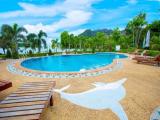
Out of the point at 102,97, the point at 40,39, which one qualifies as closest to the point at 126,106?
the point at 102,97

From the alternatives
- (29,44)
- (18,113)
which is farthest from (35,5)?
(18,113)

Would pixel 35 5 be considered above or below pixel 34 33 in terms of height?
above

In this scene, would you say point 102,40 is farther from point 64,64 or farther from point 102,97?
point 102,97

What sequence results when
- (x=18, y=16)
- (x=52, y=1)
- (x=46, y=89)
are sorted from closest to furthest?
(x=46, y=89), (x=52, y=1), (x=18, y=16)

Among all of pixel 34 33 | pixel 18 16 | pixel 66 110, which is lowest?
pixel 66 110

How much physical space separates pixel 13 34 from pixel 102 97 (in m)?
18.7

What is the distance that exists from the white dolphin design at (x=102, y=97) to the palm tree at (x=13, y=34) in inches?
618

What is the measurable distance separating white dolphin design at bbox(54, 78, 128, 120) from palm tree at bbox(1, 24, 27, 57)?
15709 mm

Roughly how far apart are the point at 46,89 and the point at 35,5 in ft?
62.5

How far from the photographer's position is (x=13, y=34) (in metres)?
20.0

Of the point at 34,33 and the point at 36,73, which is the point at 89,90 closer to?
the point at 36,73

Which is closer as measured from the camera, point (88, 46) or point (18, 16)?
point (18, 16)

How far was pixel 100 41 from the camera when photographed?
31.0 m

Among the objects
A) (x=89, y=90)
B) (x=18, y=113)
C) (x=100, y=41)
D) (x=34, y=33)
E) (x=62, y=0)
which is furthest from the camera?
(x=100, y=41)
